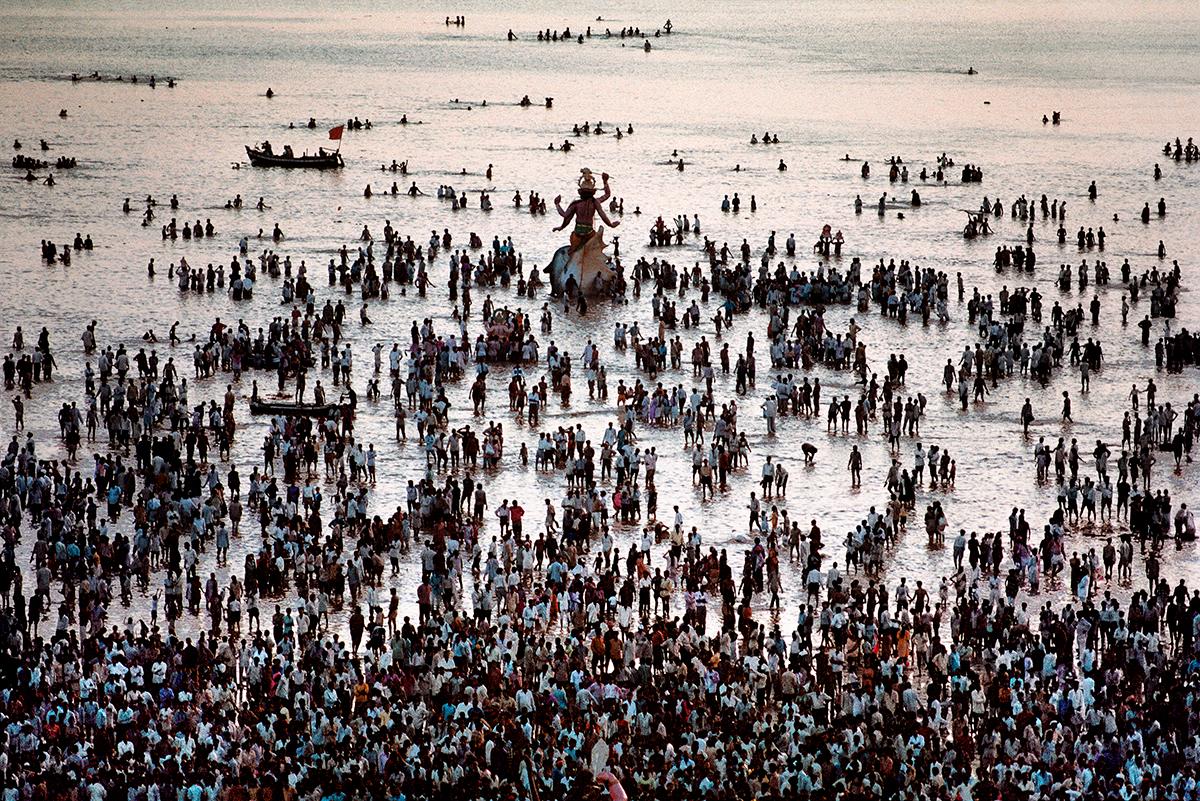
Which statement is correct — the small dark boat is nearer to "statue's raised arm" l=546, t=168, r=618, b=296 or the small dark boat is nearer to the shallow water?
the shallow water

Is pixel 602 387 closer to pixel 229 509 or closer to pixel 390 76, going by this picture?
pixel 229 509

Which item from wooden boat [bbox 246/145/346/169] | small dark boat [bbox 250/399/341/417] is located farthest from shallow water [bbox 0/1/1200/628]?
wooden boat [bbox 246/145/346/169]

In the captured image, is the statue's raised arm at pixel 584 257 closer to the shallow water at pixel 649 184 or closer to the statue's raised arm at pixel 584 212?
the statue's raised arm at pixel 584 212

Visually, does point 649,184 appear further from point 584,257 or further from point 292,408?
point 292,408

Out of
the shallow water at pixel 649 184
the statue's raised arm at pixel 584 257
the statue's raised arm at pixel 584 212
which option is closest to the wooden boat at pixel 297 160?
the shallow water at pixel 649 184

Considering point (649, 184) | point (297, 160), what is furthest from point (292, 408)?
point (297, 160)
